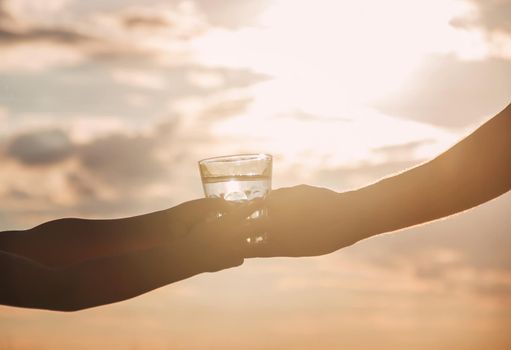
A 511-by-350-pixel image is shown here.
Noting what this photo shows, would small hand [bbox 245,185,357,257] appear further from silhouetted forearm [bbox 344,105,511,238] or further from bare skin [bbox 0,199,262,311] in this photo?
bare skin [bbox 0,199,262,311]

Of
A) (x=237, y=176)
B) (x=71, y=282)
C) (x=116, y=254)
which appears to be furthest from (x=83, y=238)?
(x=237, y=176)

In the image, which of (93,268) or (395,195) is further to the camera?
(395,195)

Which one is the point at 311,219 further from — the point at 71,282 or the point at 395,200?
the point at 71,282

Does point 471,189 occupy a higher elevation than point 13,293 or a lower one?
higher

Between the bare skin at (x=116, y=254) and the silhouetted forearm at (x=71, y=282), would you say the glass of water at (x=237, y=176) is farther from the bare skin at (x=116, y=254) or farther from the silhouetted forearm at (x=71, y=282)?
the silhouetted forearm at (x=71, y=282)

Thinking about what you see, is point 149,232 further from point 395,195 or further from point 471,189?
point 471,189

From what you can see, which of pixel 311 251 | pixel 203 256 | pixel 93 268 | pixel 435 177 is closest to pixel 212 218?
pixel 203 256

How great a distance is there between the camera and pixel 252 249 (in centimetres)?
564

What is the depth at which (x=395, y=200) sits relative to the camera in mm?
6105

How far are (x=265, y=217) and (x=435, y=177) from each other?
138cm

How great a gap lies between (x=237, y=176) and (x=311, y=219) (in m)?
1.41

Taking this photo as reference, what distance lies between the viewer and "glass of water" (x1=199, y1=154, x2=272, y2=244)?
4867 millimetres

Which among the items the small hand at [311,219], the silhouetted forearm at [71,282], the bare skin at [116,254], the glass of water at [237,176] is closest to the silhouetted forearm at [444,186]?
the small hand at [311,219]

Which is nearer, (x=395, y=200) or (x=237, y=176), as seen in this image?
(x=237, y=176)
